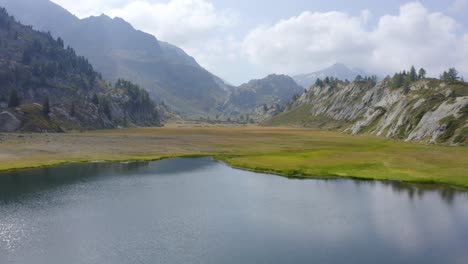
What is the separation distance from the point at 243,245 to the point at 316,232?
40.1ft

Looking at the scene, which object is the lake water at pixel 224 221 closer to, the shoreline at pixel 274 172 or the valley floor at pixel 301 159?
the shoreline at pixel 274 172

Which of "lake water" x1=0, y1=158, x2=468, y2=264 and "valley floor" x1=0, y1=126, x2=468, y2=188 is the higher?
"valley floor" x1=0, y1=126, x2=468, y2=188

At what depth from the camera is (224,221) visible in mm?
61562

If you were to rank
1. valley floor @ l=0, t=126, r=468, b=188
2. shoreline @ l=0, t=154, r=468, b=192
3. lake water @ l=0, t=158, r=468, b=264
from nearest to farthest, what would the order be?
1. lake water @ l=0, t=158, r=468, b=264
2. shoreline @ l=0, t=154, r=468, b=192
3. valley floor @ l=0, t=126, r=468, b=188

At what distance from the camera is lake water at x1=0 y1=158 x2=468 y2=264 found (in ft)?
157

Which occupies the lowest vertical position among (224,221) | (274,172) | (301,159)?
(224,221)

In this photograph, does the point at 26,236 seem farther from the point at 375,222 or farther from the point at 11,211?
the point at 375,222

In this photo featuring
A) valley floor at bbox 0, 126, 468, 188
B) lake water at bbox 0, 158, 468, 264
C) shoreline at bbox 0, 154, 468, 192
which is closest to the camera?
lake water at bbox 0, 158, 468, 264

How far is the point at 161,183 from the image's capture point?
92250 millimetres

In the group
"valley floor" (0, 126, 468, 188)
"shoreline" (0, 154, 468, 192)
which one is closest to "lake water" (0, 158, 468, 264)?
"shoreline" (0, 154, 468, 192)

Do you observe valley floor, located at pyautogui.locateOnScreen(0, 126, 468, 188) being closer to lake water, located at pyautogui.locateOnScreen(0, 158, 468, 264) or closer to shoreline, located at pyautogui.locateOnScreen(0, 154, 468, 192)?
shoreline, located at pyautogui.locateOnScreen(0, 154, 468, 192)

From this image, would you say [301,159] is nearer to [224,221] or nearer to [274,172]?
[274,172]

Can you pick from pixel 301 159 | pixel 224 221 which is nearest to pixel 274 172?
pixel 301 159

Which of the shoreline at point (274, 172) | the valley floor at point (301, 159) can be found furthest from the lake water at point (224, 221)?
the valley floor at point (301, 159)
